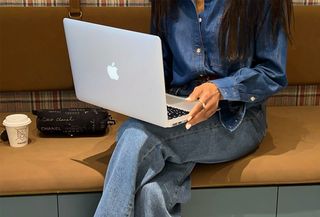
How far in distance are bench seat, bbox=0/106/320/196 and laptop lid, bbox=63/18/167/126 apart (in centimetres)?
19

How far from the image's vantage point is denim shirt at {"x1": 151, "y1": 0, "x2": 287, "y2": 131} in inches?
56.6

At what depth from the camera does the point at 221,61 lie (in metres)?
1.51

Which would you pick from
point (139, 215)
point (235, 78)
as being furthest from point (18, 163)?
point (235, 78)

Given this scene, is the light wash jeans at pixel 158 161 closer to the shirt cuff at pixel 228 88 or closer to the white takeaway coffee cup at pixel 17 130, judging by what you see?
the shirt cuff at pixel 228 88

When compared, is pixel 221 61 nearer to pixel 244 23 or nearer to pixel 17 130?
pixel 244 23

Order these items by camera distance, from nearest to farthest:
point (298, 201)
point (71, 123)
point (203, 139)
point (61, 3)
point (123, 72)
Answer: point (123, 72) → point (203, 139) → point (298, 201) → point (71, 123) → point (61, 3)

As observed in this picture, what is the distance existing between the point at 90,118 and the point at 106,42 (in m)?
0.43

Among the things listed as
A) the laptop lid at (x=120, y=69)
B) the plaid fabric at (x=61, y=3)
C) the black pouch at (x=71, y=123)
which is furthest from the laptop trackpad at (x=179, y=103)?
the plaid fabric at (x=61, y=3)

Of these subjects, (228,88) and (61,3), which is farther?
(61,3)

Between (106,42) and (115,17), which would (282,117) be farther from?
(106,42)

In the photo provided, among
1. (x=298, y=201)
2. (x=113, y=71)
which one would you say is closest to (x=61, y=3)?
(x=113, y=71)

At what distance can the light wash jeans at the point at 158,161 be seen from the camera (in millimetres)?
1306

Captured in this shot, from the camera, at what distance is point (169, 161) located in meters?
1.41

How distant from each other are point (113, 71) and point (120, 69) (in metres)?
0.03
